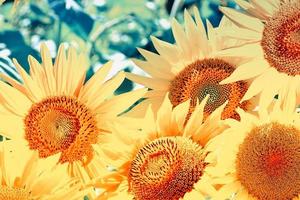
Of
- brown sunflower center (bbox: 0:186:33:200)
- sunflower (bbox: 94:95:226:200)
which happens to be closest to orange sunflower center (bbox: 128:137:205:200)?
sunflower (bbox: 94:95:226:200)

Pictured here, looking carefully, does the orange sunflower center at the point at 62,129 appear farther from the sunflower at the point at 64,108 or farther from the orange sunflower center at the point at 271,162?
the orange sunflower center at the point at 271,162

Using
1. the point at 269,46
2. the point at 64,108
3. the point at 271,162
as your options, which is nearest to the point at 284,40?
the point at 269,46

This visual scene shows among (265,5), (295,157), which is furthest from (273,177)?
(265,5)

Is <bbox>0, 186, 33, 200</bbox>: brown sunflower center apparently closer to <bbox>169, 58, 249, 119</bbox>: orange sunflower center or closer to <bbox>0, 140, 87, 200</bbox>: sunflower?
<bbox>0, 140, 87, 200</bbox>: sunflower

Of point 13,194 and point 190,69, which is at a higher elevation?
point 190,69

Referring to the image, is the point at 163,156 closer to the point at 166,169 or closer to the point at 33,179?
the point at 166,169

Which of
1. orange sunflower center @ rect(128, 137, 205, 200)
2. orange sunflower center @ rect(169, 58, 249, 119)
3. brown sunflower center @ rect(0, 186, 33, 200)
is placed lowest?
brown sunflower center @ rect(0, 186, 33, 200)
